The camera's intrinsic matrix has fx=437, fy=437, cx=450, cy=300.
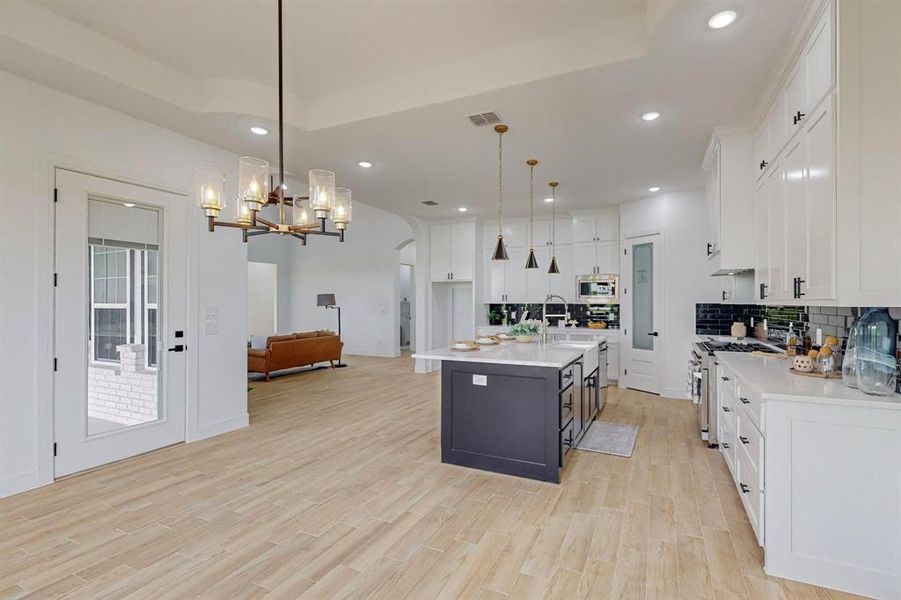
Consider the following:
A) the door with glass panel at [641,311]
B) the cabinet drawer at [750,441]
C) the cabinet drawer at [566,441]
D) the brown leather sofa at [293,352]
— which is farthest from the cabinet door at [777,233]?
the brown leather sofa at [293,352]

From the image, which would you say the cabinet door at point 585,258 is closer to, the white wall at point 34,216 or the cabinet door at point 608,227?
the cabinet door at point 608,227

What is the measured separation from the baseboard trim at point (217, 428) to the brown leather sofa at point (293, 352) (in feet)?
9.49

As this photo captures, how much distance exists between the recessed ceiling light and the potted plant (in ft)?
9.51

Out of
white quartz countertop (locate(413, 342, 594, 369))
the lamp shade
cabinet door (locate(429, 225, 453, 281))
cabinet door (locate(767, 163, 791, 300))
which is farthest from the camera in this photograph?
the lamp shade

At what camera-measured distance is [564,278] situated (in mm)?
7629

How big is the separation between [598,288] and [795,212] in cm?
467

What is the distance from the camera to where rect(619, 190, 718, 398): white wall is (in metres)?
6.00

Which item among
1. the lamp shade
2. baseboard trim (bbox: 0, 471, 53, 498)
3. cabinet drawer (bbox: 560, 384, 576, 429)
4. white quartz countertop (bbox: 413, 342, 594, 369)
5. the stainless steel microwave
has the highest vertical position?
the stainless steel microwave

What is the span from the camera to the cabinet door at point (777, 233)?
2895 millimetres

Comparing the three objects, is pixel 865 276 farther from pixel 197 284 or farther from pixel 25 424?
pixel 25 424

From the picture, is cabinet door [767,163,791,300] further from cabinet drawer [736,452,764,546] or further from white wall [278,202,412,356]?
white wall [278,202,412,356]

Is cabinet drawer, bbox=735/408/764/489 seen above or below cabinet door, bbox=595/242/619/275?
below

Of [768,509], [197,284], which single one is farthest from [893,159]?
[197,284]

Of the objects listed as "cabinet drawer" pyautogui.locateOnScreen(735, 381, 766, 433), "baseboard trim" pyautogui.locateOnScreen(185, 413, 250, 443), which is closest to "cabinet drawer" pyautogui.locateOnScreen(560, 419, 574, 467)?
"cabinet drawer" pyautogui.locateOnScreen(735, 381, 766, 433)
